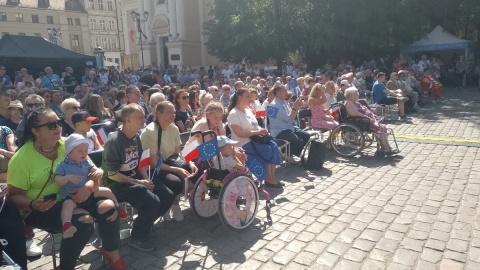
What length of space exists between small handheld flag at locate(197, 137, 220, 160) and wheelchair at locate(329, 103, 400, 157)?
13.5 feet

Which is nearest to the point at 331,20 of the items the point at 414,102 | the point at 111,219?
the point at 414,102

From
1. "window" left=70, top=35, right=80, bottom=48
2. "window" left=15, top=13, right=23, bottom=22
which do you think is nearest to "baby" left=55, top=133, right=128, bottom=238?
"window" left=15, top=13, right=23, bottom=22

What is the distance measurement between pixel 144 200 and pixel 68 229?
86cm

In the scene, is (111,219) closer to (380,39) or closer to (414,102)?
(414,102)

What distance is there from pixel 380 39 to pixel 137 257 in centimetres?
2104

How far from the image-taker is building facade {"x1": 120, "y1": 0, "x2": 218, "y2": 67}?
3997 centimetres

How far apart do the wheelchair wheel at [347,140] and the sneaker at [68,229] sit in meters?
5.72

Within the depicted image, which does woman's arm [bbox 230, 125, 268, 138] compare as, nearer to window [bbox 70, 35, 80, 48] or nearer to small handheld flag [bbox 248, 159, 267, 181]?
small handheld flag [bbox 248, 159, 267, 181]

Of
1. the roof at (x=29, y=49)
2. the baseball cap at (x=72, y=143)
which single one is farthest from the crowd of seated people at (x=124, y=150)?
the roof at (x=29, y=49)

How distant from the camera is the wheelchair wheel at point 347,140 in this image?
7.68 m

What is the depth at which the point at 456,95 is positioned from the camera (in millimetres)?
17781

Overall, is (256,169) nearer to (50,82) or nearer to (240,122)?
(240,122)

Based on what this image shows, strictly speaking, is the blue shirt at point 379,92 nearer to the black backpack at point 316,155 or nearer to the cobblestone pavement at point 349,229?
the cobblestone pavement at point 349,229

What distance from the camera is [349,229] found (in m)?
4.45
